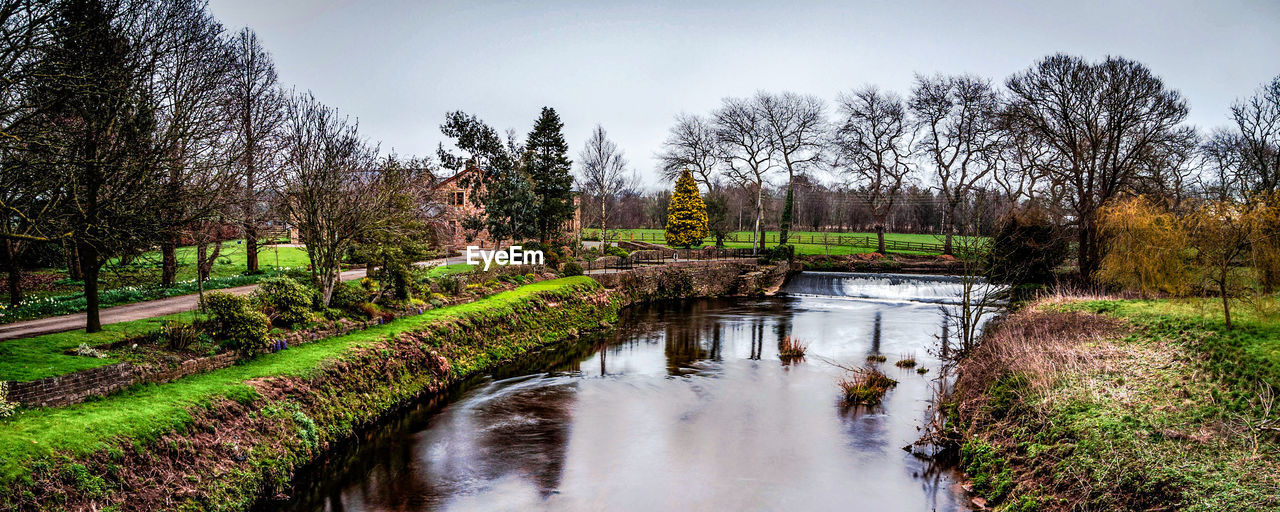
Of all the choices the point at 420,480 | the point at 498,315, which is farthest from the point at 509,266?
the point at 420,480

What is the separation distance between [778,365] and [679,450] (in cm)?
791

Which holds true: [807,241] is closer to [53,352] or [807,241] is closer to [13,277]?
[13,277]

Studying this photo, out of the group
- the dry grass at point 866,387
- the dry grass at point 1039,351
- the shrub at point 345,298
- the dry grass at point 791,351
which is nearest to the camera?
the dry grass at point 1039,351

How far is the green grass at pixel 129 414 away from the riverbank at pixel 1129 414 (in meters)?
12.6

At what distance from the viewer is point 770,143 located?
48.2m

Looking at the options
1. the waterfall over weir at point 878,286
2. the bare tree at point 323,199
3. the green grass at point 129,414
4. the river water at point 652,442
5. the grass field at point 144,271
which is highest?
the bare tree at point 323,199

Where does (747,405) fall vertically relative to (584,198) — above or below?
below

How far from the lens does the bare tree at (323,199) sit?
1648cm

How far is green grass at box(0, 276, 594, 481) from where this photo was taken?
7273 mm

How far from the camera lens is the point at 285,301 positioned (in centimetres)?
1427

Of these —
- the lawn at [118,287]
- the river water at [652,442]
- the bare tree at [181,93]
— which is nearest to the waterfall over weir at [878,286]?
the river water at [652,442]

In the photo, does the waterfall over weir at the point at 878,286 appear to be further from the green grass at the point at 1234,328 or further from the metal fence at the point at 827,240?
the green grass at the point at 1234,328

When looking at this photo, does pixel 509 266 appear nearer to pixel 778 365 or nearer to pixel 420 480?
pixel 778 365

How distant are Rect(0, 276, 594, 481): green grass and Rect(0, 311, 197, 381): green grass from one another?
87 cm
